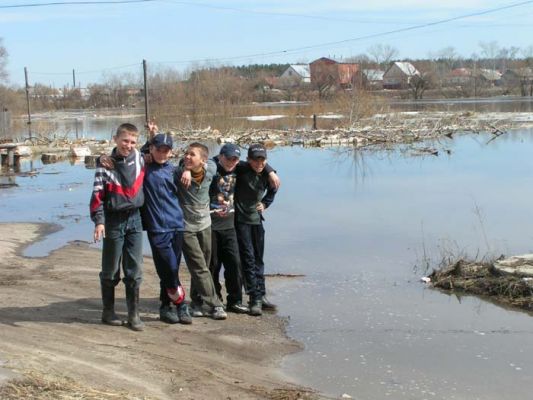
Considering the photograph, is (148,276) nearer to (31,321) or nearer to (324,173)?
(31,321)

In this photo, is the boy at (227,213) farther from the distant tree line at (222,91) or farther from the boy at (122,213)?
the distant tree line at (222,91)

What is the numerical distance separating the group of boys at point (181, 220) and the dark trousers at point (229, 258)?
0.01m

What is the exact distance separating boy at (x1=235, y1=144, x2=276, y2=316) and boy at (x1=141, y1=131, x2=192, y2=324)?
93cm

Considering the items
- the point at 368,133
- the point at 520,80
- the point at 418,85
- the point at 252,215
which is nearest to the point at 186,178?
the point at 252,215

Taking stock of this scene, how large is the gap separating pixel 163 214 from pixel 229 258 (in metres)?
1.17

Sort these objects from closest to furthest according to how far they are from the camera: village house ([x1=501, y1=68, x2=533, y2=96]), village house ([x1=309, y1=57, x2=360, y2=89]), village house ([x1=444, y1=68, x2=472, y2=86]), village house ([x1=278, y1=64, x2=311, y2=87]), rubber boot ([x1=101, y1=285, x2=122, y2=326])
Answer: rubber boot ([x1=101, y1=285, x2=122, y2=326]), village house ([x1=309, y1=57, x2=360, y2=89]), village house ([x1=501, y1=68, x2=533, y2=96]), village house ([x1=444, y1=68, x2=472, y2=86]), village house ([x1=278, y1=64, x2=311, y2=87])

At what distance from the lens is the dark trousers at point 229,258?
304 inches

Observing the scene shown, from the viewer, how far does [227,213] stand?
7.68m

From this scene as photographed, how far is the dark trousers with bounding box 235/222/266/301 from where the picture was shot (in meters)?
7.85

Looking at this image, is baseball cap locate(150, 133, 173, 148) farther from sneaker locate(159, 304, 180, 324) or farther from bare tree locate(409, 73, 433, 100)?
bare tree locate(409, 73, 433, 100)

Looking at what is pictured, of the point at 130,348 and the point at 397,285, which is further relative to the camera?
the point at 397,285

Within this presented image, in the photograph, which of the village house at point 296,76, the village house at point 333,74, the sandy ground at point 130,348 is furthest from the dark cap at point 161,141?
the village house at point 296,76

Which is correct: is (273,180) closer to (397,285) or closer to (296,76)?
(397,285)

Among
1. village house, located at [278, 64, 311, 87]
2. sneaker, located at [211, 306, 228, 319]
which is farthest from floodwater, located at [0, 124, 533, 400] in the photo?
village house, located at [278, 64, 311, 87]
